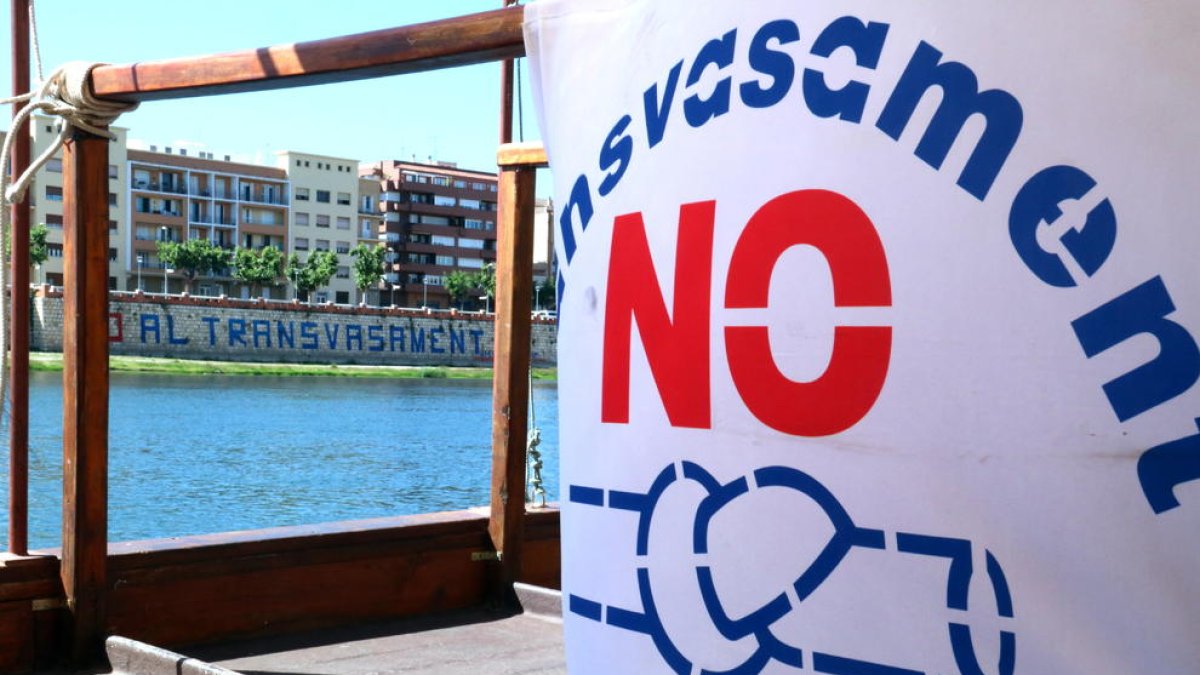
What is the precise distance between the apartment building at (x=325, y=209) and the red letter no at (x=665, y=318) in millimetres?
86559

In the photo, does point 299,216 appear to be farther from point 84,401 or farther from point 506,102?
point 84,401

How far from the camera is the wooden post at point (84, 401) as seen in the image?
3.37 m

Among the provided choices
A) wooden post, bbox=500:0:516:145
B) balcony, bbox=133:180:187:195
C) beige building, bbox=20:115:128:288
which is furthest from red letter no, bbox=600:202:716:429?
balcony, bbox=133:180:187:195

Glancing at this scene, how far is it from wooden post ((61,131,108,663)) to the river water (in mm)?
7850

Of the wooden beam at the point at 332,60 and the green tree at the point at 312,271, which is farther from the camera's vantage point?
the green tree at the point at 312,271

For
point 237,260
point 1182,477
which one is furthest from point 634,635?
point 237,260

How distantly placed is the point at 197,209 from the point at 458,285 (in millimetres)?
16567

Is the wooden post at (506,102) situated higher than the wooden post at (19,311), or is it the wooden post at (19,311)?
the wooden post at (506,102)

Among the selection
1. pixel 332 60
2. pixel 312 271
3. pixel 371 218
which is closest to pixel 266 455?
pixel 332 60

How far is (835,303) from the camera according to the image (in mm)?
1604

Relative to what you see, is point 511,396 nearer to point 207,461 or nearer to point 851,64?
point 851,64

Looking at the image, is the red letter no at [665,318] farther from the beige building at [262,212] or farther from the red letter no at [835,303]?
the beige building at [262,212]

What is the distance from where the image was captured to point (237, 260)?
7938cm

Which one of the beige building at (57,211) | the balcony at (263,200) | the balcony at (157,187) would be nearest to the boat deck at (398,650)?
the beige building at (57,211)
